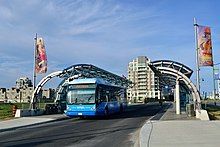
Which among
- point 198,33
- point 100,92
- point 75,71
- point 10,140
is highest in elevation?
point 198,33

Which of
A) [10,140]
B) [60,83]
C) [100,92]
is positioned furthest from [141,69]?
[10,140]

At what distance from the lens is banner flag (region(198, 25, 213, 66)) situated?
2978 cm

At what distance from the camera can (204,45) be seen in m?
29.9

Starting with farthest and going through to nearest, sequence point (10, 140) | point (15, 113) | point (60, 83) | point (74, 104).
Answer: point (60, 83)
point (15, 113)
point (74, 104)
point (10, 140)

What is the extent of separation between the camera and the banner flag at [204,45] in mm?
29781

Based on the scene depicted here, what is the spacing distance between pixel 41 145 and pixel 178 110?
71.9ft

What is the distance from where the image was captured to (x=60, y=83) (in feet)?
127

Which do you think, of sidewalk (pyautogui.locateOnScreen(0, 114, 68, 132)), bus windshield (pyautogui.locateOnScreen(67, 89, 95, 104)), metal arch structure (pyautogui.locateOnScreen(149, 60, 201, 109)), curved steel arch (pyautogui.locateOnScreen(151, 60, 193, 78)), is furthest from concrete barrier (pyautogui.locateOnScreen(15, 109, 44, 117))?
curved steel arch (pyautogui.locateOnScreen(151, 60, 193, 78))

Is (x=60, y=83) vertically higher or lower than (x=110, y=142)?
higher

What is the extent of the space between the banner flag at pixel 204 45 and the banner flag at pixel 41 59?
49.3ft

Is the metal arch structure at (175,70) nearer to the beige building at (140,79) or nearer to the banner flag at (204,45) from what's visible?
the banner flag at (204,45)

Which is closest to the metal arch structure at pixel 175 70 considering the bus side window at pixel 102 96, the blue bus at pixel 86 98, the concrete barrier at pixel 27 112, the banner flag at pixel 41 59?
the bus side window at pixel 102 96

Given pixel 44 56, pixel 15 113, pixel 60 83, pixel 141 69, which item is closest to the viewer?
pixel 15 113

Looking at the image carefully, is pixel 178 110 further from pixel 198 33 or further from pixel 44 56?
pixel 44 56
